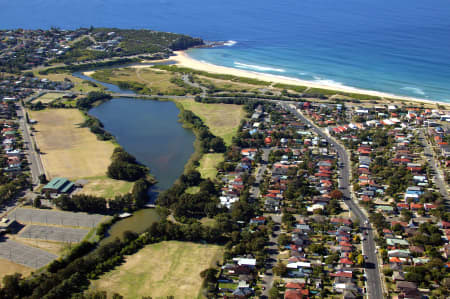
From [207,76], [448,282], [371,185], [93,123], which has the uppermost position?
[207,76]

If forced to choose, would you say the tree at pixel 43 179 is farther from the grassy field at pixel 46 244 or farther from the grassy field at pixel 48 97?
the grassy field at pixel 48 97

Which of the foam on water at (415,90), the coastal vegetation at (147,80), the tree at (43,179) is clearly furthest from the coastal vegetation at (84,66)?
the foam on water at (415,90)

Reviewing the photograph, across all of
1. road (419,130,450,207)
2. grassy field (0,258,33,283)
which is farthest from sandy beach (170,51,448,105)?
grassy field (0,258,33,283)

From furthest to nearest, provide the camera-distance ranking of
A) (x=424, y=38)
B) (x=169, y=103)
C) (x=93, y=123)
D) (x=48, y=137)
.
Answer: (x=424, y=38) < (x=169, y=103) < (x=93, y=123) < (x=48, y=137)

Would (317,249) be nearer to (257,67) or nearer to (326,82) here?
(326,82)

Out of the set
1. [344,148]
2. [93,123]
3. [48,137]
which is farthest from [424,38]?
[48,137]

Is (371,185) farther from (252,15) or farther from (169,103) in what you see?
(252,15)
